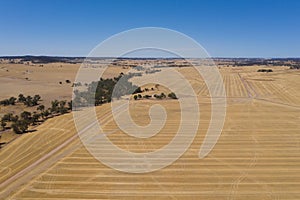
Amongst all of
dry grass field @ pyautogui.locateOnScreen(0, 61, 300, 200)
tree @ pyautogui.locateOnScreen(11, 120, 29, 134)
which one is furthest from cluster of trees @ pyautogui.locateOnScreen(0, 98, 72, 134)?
dry grass field @ pyautogui.locateOnScreen(0, 61, 300, 200)

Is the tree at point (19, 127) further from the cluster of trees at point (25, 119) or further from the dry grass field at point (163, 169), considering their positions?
the dry grass field at point (163, 169)

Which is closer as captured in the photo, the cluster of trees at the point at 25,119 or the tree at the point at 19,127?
the tree at the point at 19,127

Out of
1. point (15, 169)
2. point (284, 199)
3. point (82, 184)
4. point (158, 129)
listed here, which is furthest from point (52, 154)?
point (284, 199)

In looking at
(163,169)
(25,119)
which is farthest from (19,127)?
(163,169)

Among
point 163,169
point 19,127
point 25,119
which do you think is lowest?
point 163,169

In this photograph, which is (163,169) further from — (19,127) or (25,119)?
(25,119)

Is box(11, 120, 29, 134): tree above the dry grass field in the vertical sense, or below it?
above

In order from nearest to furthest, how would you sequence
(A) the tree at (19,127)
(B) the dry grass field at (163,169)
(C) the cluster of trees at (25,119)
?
(B) the dry grass field at (163,169) → (A) the tree at (19,127) → (C) the cluster of trees at (25,119)

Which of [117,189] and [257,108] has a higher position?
[257,108]

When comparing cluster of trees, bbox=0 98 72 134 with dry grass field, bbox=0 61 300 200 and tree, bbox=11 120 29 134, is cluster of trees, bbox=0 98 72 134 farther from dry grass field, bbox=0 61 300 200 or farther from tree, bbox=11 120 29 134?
dry grass field, bbox=0 61 300 200

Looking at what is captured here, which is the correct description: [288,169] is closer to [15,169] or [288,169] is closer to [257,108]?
[15,169]

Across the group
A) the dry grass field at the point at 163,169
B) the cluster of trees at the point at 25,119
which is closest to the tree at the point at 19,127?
the cluster of trees at the point at 25,119
